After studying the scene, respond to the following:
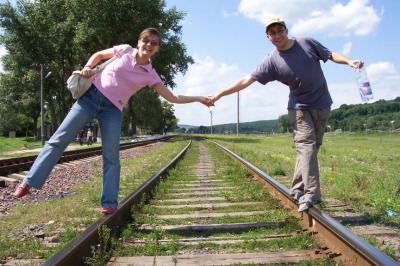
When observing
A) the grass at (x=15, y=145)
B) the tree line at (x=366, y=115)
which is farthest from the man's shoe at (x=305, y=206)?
the tree line at (x=366, y=115)

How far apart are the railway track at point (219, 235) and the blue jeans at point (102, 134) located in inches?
14.2

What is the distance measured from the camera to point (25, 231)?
5.27 meters

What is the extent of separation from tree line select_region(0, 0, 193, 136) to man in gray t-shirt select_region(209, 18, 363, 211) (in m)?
37.6

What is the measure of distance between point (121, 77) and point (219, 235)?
5.93ft

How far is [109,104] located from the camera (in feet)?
17.0

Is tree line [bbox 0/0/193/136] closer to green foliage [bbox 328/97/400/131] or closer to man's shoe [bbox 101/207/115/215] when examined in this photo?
man's shoe [bbox 101/207/115/215]

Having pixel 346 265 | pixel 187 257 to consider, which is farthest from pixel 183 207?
pixel 346 265

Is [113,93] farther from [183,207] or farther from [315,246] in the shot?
[315,246]

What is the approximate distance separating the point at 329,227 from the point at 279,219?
1181 mm

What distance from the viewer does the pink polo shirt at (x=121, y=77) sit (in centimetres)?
508

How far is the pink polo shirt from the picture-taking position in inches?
200

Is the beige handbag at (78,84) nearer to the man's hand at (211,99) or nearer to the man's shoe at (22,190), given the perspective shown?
the man's shoe at (22,190)

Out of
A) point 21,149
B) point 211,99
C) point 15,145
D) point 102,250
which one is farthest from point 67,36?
point 102,250

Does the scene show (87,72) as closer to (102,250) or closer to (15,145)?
(102,250)
